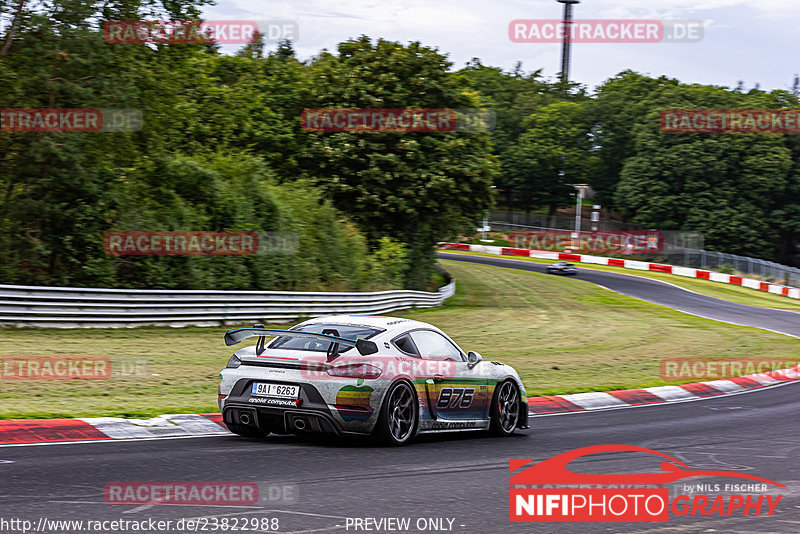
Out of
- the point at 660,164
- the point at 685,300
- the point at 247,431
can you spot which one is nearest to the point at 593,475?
the point at 247,431

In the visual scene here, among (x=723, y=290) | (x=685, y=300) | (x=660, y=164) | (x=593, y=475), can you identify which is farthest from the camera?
(x=660, y=164)

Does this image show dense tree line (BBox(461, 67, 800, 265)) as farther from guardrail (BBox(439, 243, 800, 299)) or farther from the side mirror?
the side mirror

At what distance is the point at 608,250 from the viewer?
68938mm

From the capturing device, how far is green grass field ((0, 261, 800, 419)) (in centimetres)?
1146

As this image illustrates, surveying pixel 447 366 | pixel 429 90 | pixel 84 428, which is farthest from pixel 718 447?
pixel 429 90

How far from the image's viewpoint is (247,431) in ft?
30.3

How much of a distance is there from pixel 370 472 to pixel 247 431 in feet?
7.27

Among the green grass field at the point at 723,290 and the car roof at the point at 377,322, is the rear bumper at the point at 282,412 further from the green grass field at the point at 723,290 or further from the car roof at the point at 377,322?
the green grass field at the point at 723,290

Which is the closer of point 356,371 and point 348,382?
point 348,382

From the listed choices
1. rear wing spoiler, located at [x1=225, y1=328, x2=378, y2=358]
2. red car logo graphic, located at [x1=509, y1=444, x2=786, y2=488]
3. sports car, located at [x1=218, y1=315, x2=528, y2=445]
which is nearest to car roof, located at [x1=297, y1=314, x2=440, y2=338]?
sports car, located at [x1=218, y1=315, x2=528, y2=445]

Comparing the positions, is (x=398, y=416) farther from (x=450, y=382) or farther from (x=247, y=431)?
(x=247, y=431)

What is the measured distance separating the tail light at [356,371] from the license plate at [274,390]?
38 cm

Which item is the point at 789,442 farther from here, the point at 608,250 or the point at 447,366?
the point at 608,250

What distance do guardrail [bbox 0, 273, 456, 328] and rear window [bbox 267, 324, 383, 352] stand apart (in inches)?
422
